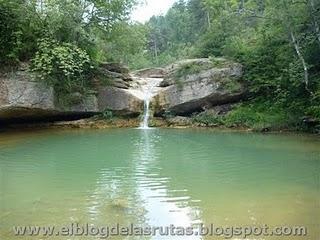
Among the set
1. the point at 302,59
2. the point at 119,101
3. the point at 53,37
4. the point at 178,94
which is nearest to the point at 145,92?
the point at 119,101

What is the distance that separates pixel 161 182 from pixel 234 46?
14.2 metres

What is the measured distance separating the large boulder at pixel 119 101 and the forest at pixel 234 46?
3.19ft

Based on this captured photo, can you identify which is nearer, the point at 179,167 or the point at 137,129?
the point at 179,167

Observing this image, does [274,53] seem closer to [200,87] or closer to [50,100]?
[200,87]

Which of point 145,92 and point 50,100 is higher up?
point 145,92

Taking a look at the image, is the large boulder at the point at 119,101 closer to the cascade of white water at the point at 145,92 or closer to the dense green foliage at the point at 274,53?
the cascade of white water at the point at 145,92

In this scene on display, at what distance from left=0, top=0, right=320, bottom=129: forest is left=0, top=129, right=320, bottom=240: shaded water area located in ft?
11.0

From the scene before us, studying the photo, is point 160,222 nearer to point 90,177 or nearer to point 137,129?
point 90,177

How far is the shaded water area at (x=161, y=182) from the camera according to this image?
6.45 m

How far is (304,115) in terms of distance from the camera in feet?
55.7

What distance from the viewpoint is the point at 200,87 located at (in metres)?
20.2

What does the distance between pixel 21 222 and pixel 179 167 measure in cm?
487

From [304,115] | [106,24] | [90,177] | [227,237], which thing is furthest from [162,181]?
[106,24]

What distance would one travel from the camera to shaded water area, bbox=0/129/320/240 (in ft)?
21.1
